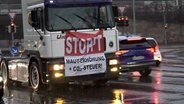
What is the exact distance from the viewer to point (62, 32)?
646 inches

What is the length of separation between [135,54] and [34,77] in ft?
14.1

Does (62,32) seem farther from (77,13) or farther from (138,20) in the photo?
(138,20)

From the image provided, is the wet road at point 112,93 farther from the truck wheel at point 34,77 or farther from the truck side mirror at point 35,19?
the truck side mirror at point 35,19

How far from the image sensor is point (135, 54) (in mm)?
20297

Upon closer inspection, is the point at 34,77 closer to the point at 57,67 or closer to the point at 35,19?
the point at 57,67

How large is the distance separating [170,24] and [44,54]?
76.9m

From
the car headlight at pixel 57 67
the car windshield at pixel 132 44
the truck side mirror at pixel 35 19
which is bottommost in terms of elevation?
the car headlight at pixel 57 67

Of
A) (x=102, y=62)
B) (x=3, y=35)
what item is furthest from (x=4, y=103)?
(x=3, y=35)

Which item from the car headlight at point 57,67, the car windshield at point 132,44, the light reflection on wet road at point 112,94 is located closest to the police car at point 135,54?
the car windshield at point 132,44

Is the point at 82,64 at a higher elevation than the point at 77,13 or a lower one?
lower

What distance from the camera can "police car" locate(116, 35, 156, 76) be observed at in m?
20.2

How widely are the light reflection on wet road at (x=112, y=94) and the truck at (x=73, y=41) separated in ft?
1.68

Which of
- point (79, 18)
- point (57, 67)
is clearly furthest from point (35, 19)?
point (57, 67)

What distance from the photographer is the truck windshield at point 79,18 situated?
53.7ft
